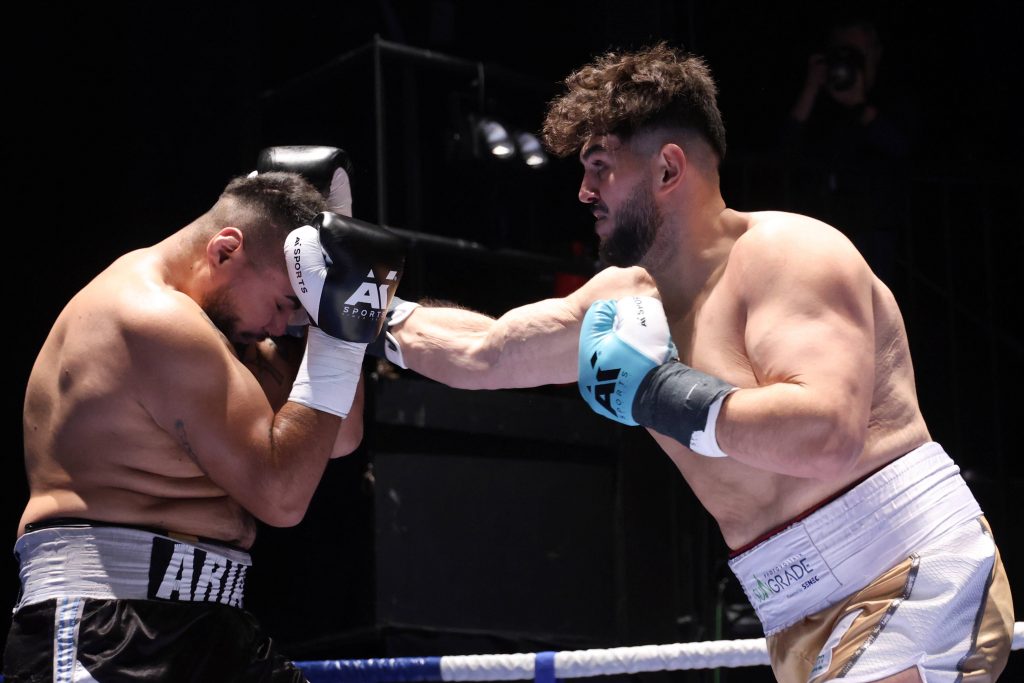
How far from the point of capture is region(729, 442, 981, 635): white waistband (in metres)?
2.22

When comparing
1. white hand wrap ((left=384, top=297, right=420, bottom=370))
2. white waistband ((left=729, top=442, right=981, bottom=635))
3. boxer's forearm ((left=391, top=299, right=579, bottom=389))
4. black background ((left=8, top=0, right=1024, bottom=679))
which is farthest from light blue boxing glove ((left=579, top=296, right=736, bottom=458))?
black background ((left=8, top=0, right=1024, bottom=679))

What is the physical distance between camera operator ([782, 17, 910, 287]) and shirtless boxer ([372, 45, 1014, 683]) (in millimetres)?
1830

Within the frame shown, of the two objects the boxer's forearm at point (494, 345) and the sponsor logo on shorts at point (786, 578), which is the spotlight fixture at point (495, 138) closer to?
the boxer's forearm at point (494, 345)

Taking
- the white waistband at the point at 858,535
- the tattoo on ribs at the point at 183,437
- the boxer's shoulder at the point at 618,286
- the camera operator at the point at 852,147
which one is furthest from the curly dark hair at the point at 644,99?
the camera operator at the point at 852,147

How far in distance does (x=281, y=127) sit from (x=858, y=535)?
9.54 ft

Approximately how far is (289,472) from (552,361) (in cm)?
67

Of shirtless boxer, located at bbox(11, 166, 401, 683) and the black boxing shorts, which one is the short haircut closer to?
shirtless boxer, located at bbox(11, 166, 401, 683)

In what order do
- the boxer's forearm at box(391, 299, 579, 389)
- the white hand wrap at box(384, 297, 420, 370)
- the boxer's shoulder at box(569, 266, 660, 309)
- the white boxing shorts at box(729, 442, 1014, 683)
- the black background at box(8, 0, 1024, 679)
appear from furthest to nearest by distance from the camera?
1. the black background at box(8, 0, 1024, 679)
2. the white hand wrap at box(384, 297, 420, 370)
3. the boxer's forearm at box(391, 299, 579, 389)
4. the boxer's shoulder at box(569, 266, 660, 309)
5. the white boxing shorts at box(729, 442, 1014, 683)

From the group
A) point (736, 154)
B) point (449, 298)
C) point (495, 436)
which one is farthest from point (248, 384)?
point (736, 154)

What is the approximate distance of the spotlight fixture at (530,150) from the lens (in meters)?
4.36

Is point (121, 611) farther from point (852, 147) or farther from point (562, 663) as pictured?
point (852, 147)

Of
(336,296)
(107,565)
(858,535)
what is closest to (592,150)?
(336,296)

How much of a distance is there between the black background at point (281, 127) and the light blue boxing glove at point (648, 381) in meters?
1.67

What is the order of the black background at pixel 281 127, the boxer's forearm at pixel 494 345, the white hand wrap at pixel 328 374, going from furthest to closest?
the black background at pixel 281 127 → the boxer's forearm at pixel 494 345 → the white hand wrap at pixel 328 374
